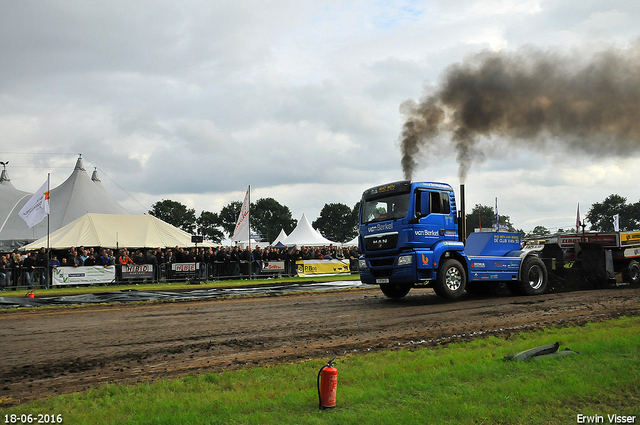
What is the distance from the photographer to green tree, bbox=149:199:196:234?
420ft

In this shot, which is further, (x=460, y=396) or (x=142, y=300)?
(x=142, y=300)

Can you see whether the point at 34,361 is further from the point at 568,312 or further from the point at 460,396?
the point at 568,312

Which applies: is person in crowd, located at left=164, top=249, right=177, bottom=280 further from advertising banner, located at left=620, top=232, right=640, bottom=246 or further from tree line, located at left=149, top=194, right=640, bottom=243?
tree line, located at left=149, top=194, right=640, bottom=243

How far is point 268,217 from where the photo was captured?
146875 mm

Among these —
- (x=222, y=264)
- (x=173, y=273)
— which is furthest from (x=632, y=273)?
(x=173, y=273)

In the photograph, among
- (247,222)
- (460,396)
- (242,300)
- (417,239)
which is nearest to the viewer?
(460,396)

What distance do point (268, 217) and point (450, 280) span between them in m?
134

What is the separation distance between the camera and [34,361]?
24.0 feet

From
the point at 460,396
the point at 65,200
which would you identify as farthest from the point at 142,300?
the point at 65,200

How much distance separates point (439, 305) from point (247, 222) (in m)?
17.1

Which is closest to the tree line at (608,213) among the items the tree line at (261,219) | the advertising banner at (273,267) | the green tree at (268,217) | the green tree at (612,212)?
the green tree at (612,212)

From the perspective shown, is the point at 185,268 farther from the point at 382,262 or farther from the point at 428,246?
the point at 428,246

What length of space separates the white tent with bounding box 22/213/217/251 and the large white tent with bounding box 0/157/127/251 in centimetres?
639

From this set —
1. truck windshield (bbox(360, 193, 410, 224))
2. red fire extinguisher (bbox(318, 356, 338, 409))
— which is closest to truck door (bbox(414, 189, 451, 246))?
truck windshield (bbox(360, 193, 410, 224))
